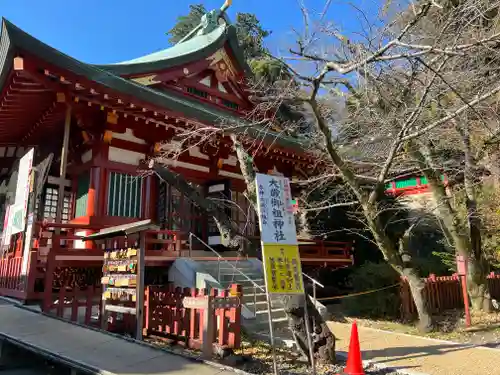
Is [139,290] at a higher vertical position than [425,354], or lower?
higher

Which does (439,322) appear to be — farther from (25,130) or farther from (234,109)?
(25,130)

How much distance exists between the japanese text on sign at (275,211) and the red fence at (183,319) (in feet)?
4.33

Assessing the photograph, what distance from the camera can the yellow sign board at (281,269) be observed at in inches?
178

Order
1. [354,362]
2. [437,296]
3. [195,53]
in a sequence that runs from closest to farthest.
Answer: [354,362], [437,296], [195,53]

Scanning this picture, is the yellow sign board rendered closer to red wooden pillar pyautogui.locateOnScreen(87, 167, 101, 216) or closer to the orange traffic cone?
the orange traffic cone

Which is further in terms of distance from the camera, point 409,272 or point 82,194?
point 82,194

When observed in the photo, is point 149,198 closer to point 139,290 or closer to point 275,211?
point 139,290

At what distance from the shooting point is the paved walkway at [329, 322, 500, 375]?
19.0 ft

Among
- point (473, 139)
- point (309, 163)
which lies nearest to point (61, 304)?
point (309, 163)

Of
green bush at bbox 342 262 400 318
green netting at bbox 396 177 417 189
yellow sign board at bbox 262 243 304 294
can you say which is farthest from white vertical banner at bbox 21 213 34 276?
green netting at bbox 396 177 417 189

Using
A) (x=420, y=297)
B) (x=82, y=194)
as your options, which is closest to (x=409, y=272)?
(x=420, y=297)

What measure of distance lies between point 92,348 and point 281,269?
2.71 meters

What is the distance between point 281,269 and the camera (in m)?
4.68

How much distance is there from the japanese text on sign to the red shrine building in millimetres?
3417
